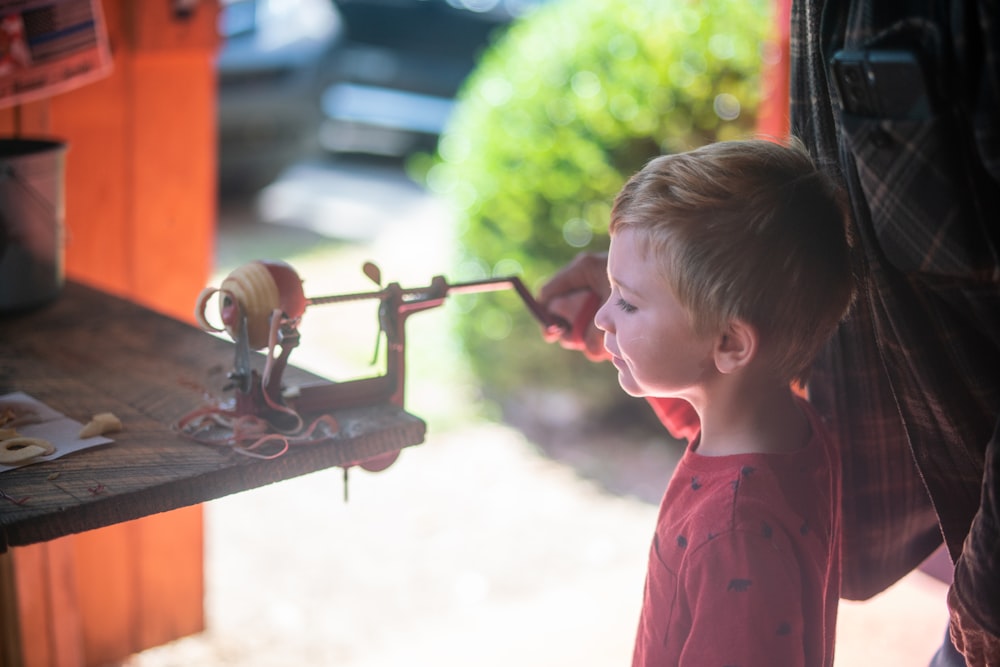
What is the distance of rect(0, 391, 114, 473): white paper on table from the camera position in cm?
147

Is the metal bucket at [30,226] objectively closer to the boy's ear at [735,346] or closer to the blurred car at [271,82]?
the boy's ear at [735,346]

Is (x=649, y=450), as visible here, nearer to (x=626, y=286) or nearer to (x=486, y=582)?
(x=486, y=582)

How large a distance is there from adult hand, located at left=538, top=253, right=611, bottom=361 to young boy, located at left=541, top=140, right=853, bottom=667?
363 millimetres

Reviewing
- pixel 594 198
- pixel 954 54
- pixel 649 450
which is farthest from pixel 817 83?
pixel 649 450

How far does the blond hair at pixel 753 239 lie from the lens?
1358 millimetres

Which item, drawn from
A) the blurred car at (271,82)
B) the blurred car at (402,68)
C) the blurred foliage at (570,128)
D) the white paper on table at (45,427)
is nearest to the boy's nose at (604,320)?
the white paper on table at (45,427)

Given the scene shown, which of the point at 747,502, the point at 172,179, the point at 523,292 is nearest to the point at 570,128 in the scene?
the point at 172,179

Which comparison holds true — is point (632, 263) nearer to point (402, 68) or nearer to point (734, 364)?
point (734, 364)

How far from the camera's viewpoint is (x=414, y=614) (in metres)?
3.61

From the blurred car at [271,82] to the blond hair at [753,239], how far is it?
589 cm

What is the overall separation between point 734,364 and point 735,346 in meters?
0.02

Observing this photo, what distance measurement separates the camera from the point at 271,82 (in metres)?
7.07

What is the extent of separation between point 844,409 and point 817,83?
18.9 inches

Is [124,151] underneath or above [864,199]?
underneath
